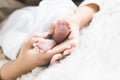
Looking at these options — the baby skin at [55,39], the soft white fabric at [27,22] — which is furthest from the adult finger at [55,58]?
the soft white fabric at [27,22]

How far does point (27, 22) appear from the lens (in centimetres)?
99

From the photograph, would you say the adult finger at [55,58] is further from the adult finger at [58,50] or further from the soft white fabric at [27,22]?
the soft white fabric at [27,22]

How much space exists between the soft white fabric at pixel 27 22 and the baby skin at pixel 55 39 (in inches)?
6.1

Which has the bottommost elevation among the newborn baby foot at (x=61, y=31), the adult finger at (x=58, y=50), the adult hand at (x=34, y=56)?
the adult hand at (x=34, y=56)

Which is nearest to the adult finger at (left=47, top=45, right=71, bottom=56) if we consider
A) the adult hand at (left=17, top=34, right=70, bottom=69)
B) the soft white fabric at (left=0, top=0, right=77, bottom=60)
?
the adult hand at (left=17, top=34, right=70, bottom=69)

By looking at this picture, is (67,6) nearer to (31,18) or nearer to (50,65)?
(31,18)

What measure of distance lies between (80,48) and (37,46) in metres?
0.12

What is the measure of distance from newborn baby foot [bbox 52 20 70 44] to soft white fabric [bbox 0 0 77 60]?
15 centimetres

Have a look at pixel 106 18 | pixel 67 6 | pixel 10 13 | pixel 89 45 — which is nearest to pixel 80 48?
pixel 89 45

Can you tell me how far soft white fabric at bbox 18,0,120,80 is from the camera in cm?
69

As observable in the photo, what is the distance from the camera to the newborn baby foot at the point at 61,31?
2.48ft

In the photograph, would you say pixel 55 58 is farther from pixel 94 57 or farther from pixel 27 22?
pixel 27 22

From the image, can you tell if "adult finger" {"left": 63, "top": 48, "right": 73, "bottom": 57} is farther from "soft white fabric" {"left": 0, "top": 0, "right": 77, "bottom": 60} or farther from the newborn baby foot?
"soft white fabric" {"left": 0, "top": 0, "right": 77, "bottom": 60}

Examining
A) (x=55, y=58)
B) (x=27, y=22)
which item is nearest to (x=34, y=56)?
(x=55, y=58)
